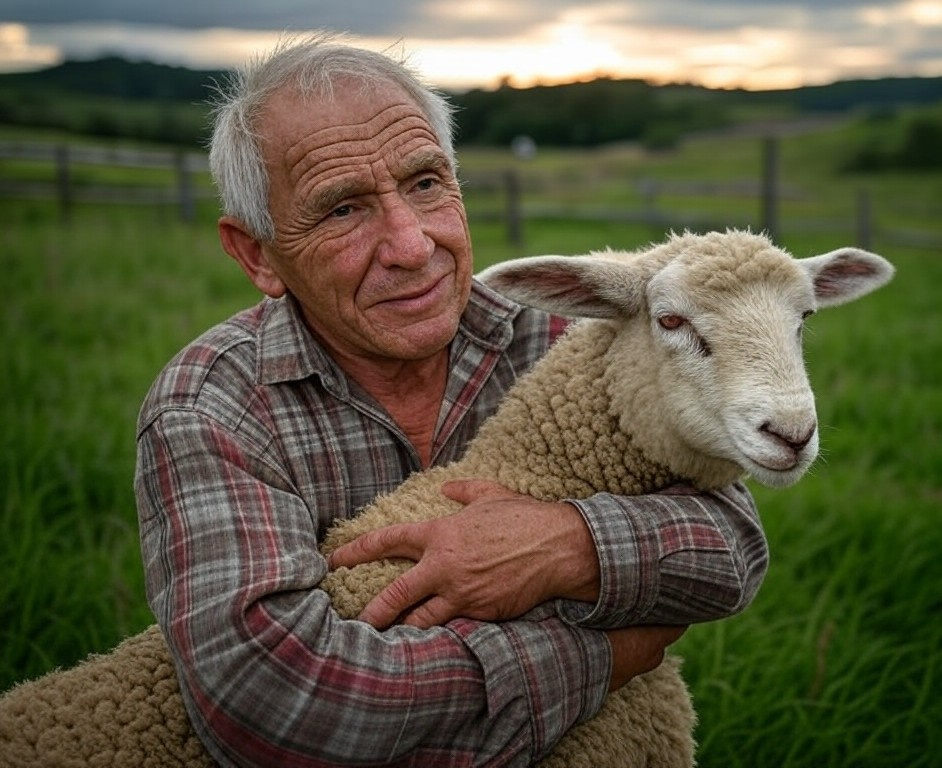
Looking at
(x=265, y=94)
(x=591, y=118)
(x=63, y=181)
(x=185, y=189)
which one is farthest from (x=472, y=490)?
(x=591, y=118)

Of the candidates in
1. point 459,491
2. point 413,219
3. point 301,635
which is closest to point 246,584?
point 301,635

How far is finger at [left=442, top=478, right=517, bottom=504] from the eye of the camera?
89.3 inches

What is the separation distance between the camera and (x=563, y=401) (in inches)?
97.3

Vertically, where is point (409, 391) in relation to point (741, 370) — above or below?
below

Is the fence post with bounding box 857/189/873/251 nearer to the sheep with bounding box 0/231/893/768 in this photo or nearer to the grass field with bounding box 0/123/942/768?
the grass field with bounding box 0/123/942/768

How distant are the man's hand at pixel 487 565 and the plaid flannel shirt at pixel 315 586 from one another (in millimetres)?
40

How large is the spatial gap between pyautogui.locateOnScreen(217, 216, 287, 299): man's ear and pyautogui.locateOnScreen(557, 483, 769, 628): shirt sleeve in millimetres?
1016

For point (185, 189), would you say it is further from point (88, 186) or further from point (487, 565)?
point (487, 565)

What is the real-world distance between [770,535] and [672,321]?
6.93 feet

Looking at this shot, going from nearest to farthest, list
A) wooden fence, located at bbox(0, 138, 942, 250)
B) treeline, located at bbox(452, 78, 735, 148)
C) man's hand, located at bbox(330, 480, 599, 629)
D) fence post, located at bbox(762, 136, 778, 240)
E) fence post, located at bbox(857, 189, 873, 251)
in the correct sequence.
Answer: man's hand, located at bbox(330, 480, 599, 629), fence post, located at bbox(762, 136, 778, 240), fence post, located at bbox(857, 189, 873, 251), wooden fence, located at bbox(0, 138, 942, 250), treeline, located at bbox(452, 78, 735, 148)

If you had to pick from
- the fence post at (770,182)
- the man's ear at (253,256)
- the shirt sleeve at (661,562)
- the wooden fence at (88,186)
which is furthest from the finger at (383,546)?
the wooden fence at (88,186)

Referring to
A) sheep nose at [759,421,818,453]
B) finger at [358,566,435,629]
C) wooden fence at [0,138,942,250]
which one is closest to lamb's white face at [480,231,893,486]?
sheep nose at [759,421,818,453]

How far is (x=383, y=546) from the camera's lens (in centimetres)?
215

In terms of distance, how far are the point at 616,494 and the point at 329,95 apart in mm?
1203
